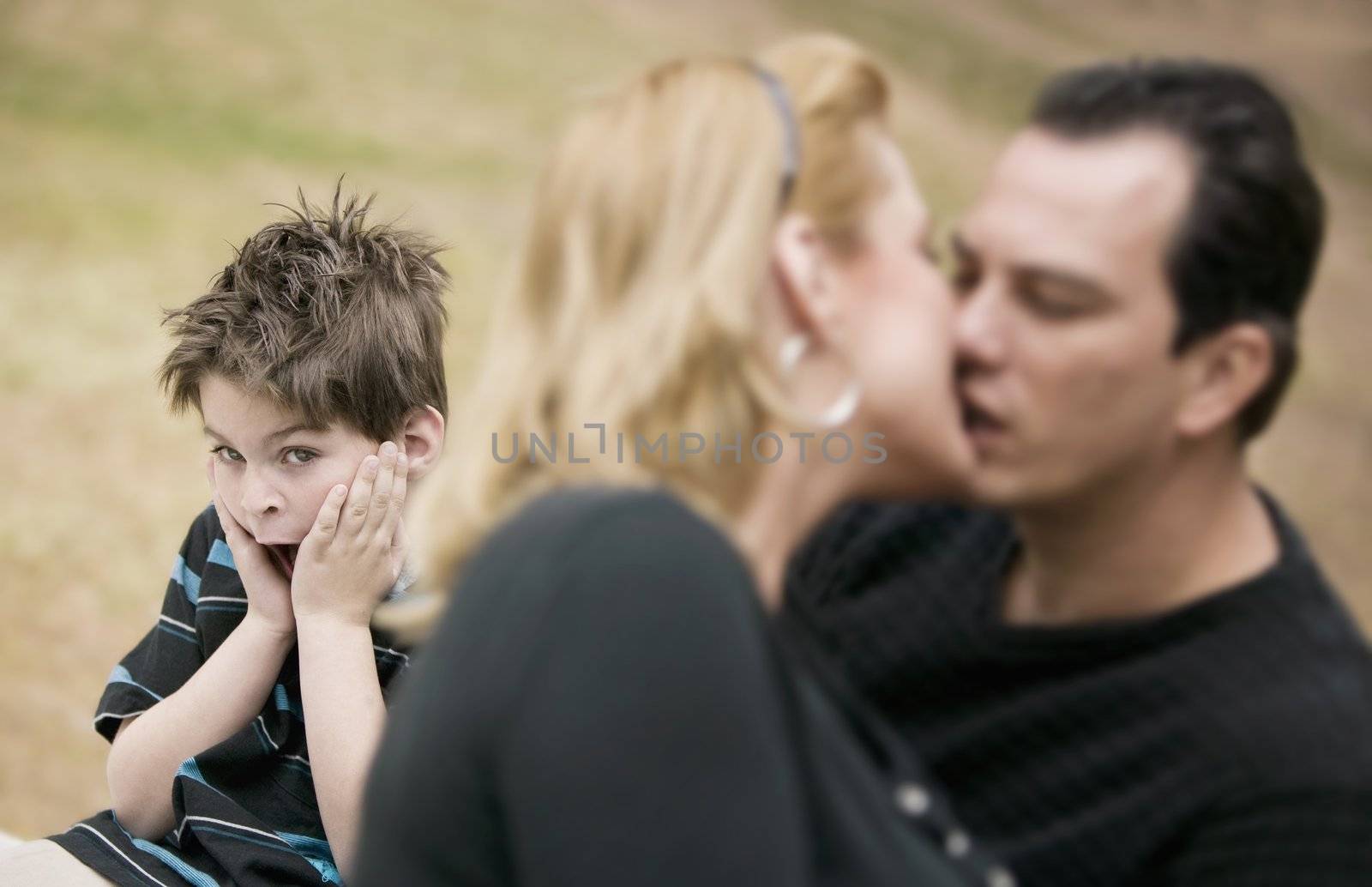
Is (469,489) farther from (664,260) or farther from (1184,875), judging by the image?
(1184,875)

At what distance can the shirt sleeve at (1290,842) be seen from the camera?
81 cm

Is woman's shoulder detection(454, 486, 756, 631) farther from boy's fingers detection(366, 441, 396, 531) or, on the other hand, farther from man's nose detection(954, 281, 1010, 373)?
boy's fingers detection(366, 441, 396, 531)

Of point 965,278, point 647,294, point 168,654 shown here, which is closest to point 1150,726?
point 965,278

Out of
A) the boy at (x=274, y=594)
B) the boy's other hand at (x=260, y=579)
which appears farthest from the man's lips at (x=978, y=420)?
the boy's other hand at (x=260, y=579)

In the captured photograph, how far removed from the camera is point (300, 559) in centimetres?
129

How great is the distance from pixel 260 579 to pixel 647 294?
69cm

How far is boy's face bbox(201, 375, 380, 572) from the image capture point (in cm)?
131

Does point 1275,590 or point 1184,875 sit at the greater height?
point 1275,590

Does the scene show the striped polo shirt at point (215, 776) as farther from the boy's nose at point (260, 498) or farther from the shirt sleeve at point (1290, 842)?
the shirt sleeve at point (1290, 842)

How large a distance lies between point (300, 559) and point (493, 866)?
0.62m

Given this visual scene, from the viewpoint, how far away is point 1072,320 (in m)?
0.88

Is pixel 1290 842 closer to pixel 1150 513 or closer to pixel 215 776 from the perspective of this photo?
pixel 1150 513

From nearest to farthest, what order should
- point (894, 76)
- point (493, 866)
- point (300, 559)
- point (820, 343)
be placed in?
1. point (493, 866)
2. point (820, 343)
3. point (300, 559)
4. point (894, 76)

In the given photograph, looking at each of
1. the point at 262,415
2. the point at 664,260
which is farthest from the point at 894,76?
the point at 664,260
